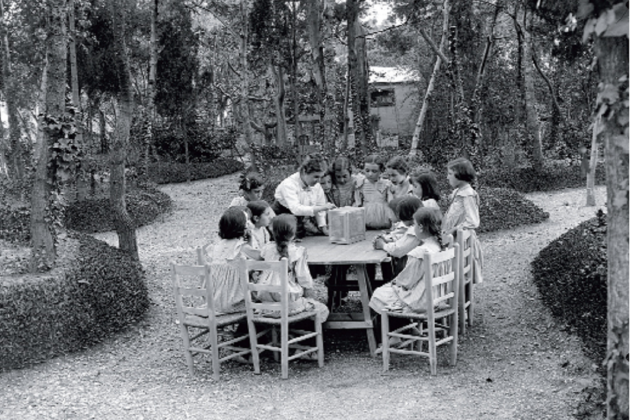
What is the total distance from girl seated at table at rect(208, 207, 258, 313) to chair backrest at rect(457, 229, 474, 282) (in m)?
1.79

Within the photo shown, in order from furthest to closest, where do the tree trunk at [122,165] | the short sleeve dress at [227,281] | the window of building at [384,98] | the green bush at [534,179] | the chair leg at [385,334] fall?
the window of building at [384,98] < the green bush at [534,179] < the tree trunk at [122,165] < the short sleeve dress at [227,281] < the chair leg at [385,334]

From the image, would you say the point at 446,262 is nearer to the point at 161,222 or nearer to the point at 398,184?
the point at 398,184

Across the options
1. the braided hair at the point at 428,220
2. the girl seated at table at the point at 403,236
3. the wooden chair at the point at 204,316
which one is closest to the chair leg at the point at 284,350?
the wooden chair at the point at 204,316

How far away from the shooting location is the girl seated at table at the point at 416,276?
6.25 meters

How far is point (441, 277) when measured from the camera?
20.0 feet

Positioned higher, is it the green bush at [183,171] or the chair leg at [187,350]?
the green bush at [183,171]

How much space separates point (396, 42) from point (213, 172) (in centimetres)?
779

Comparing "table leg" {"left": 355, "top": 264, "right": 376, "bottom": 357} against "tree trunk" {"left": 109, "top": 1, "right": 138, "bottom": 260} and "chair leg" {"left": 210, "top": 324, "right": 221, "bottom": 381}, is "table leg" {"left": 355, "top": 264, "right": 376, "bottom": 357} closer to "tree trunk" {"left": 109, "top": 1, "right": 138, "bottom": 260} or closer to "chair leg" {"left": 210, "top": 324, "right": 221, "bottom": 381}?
"chair leg" {"left": 210, "top": 324, "right": 221, "bottom": 381}

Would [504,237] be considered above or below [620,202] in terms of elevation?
below

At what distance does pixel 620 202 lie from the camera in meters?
3.56

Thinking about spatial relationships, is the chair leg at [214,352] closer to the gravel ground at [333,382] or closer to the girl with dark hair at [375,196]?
the gravel ground at [333,382]

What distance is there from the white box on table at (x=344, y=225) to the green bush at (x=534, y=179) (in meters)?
11.2

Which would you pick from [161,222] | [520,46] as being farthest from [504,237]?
[520,46]

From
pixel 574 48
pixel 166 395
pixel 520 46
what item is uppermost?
pixel 520 46
